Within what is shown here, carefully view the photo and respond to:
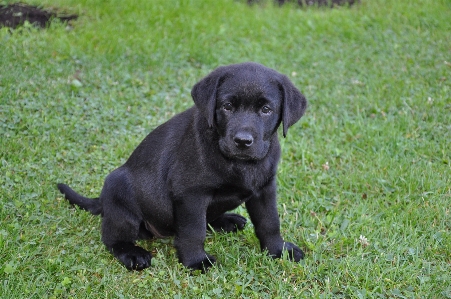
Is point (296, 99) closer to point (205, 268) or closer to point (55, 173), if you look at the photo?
point (205, 268)

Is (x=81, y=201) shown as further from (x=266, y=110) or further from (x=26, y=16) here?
(x=26, y=16)

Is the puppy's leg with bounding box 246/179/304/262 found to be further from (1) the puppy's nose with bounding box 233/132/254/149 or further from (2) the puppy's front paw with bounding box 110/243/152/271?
(2) the puppy's front paw with bounding box 110/243/152/271

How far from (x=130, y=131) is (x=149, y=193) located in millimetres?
2223

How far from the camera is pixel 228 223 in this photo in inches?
188

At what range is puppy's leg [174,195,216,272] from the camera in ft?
13.0

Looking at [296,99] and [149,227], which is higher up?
[296,99]

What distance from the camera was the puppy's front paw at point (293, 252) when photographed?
168 inches

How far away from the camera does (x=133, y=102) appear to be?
22.6 ft

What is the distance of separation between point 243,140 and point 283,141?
253 cm

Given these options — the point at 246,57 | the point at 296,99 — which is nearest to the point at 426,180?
the point at 296,99

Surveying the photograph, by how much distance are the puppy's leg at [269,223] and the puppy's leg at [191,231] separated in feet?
1.35

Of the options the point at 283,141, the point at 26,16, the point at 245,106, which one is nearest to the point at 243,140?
the point at 245,106

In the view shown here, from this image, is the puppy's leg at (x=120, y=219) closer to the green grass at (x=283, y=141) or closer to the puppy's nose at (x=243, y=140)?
the green grass at (x=283, y=141)

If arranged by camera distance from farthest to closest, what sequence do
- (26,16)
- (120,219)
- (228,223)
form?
(26,16) → (228,223) → (120,219)
